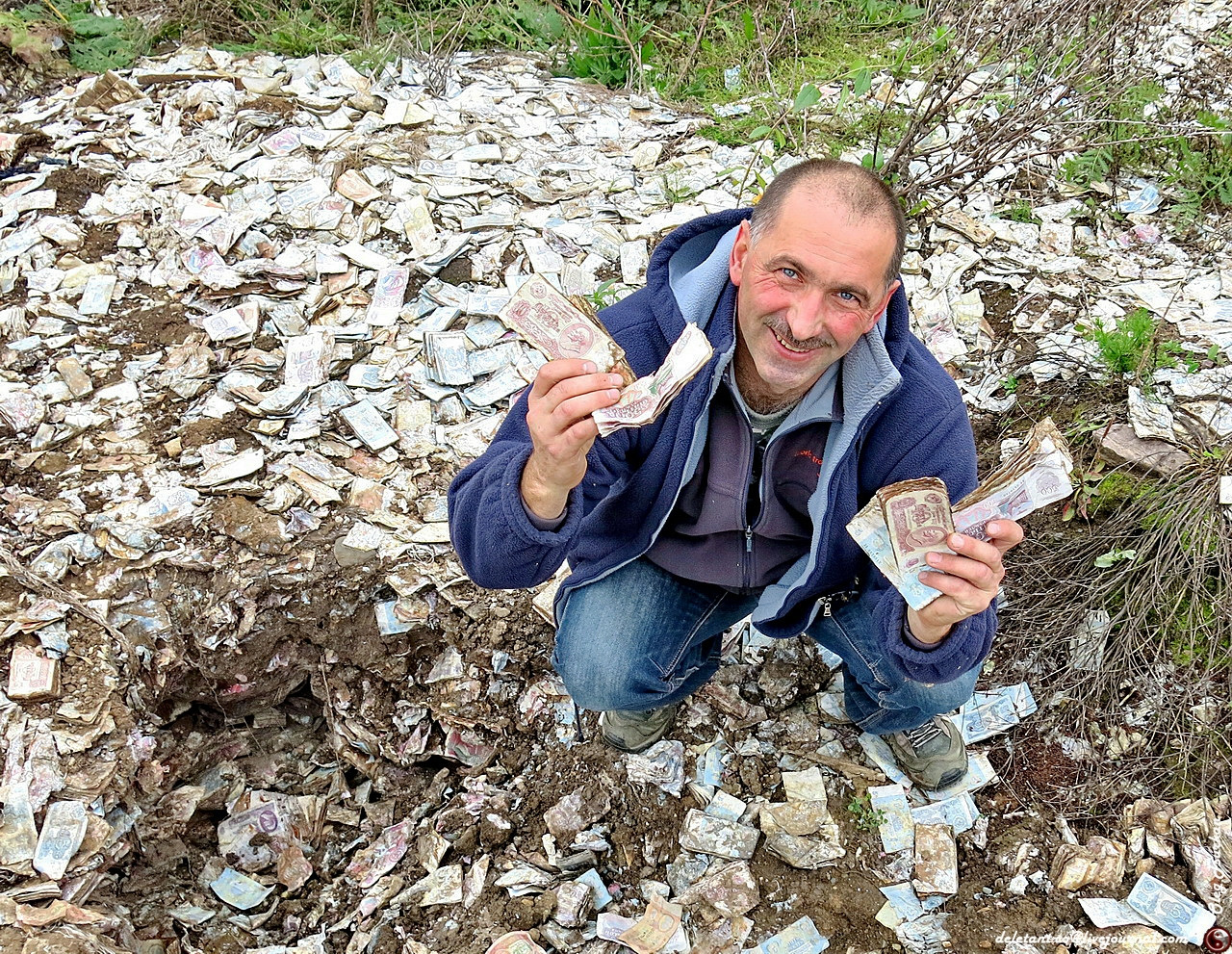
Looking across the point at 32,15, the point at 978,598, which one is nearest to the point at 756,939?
the point at 978,598

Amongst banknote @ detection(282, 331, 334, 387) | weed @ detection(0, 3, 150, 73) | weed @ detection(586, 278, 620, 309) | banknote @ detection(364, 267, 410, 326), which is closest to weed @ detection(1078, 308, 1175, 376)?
weed @ detection(586, 278, 620, 309)

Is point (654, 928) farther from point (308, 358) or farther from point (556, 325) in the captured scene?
point (308, 358)

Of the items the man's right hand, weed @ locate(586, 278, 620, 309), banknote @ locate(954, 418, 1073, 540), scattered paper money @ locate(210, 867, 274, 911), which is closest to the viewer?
the man's right hand

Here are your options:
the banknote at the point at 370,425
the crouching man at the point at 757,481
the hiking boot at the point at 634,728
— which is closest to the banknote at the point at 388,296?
the banknote at the point at 370,425

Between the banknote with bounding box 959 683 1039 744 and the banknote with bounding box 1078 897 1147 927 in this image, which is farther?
the banknote with bounding box 959 683 1039 744

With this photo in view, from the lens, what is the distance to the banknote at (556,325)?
2281 mm

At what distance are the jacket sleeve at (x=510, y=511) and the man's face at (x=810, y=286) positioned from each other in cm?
45

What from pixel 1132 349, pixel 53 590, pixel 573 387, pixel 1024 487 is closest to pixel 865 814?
pixel 1024 487

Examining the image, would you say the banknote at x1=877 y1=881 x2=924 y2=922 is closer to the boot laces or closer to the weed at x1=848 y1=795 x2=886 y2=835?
the weed at x1=848 y1=795 x2=886 y2=835

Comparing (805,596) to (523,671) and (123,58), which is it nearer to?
(523,671)

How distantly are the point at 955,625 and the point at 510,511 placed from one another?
110 cm

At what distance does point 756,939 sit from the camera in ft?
8.84

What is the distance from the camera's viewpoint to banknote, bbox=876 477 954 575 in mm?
2238

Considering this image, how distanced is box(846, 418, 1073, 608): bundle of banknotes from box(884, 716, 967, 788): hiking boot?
892mm
